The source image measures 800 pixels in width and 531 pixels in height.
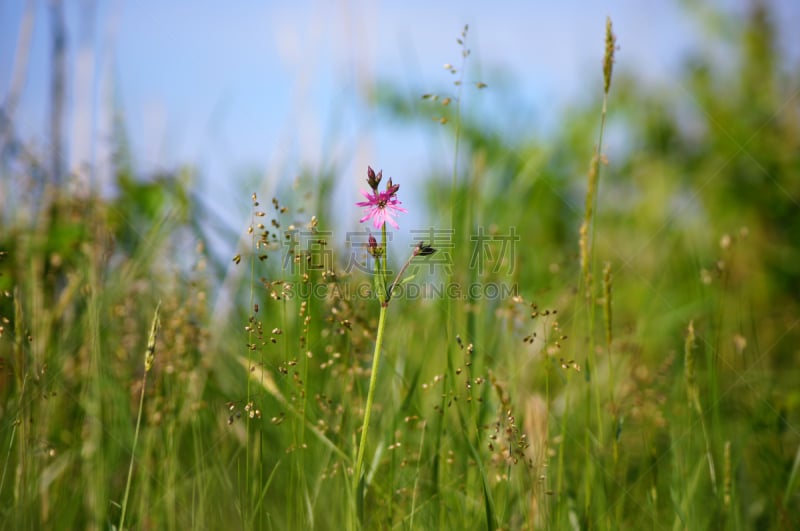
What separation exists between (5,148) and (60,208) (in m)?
0.27

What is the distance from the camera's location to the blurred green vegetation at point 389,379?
53.1 inches

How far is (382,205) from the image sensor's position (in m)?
1.22

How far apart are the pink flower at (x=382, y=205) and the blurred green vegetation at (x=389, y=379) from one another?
11cm

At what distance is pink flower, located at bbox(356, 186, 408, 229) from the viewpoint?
1.20 meters

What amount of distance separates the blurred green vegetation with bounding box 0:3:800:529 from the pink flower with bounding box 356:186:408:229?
113 millimetres

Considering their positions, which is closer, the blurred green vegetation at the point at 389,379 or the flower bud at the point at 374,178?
the flower bud at the point at 374,178

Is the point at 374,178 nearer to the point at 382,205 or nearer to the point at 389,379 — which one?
the point at 382,205

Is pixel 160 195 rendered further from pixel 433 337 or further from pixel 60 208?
pixel 433 337

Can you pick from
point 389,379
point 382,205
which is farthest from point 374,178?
point 389,379

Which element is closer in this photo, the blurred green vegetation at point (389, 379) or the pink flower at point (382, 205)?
the pink flower at point (382, 205)

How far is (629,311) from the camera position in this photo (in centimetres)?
322

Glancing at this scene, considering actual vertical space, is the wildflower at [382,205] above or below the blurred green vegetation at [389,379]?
above

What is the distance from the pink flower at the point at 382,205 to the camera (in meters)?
1.20

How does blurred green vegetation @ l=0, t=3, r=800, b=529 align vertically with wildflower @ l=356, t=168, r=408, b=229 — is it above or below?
below
